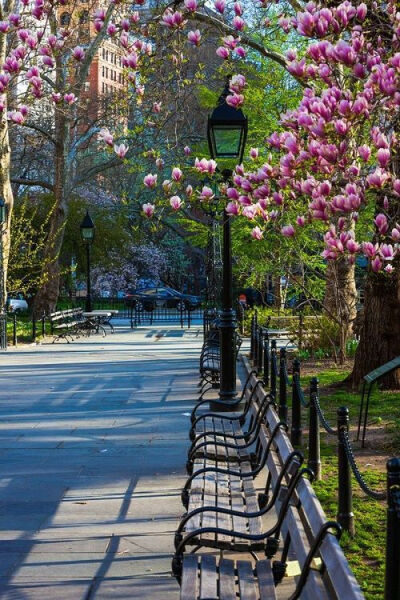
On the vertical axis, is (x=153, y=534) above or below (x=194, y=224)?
below

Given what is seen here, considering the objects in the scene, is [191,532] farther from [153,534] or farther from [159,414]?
[159,414]

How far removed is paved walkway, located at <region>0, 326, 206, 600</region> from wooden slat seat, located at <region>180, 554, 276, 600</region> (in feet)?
2.30

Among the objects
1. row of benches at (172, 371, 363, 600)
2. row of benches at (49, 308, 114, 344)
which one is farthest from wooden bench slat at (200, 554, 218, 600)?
row of benches at (49, 308, 114, 344)

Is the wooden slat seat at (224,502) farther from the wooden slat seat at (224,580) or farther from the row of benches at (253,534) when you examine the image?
the wooden slat seat at (224,580)

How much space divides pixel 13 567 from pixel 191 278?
2327 inches

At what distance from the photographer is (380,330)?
13.7 metres

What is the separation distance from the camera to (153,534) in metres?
6.43

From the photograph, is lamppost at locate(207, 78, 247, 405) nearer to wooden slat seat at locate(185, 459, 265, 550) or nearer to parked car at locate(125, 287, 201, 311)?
wooden slat seat at locate(185, 459, 265, 550)

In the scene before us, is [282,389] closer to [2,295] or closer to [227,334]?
[227,334]

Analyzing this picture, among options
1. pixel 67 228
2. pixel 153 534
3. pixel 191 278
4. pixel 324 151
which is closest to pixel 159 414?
pixel 153 534

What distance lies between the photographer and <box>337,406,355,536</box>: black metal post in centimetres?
574

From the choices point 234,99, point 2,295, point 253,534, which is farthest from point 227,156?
point 2,295

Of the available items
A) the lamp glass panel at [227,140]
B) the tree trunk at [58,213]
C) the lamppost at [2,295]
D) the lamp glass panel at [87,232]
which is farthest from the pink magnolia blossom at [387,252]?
the tree trunk at [58,213]

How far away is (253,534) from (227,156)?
7.20 m
